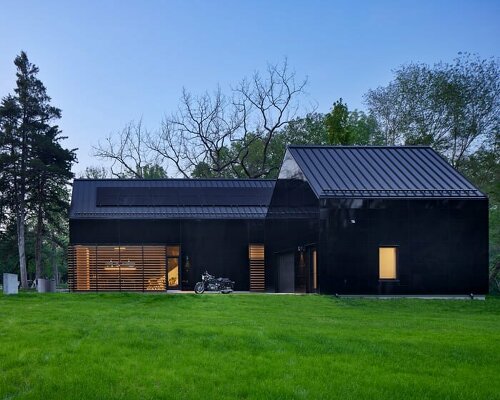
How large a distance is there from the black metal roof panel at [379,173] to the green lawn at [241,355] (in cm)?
914

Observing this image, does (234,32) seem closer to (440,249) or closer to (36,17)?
(36,17)

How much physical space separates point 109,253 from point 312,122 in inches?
1011

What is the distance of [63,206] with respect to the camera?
41.2 meters

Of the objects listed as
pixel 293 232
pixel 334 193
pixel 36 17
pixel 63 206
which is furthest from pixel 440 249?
pixel 63 206

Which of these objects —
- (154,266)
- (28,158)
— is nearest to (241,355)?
(154,266)

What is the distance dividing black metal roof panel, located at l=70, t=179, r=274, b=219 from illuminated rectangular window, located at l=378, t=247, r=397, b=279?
10.8 metres

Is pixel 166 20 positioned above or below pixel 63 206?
above

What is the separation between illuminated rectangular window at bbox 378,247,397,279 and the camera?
23031mm

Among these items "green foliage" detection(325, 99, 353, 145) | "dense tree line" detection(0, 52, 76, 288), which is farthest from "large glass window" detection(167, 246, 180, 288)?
"green foliage" detection(325, 99, 353, 145)

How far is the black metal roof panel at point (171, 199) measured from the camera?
3231cm

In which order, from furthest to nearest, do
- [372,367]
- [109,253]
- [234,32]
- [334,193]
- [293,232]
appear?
[234,32] → [109,253] → [293,232] → [334,193] → [372,367]

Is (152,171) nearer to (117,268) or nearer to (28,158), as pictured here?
(28,158)

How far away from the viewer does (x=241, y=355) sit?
8438 millimetres

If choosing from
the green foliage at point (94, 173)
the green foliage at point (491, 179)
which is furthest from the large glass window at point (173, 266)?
the green foliage at point (94, 173)
